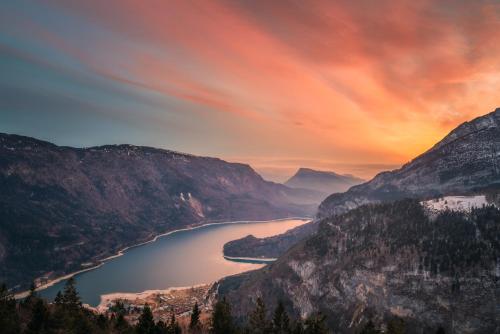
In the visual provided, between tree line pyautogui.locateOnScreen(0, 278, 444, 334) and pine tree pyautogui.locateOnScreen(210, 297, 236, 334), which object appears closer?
tree line pyautogui.locateOnScreen(0, 278, 444, 334)

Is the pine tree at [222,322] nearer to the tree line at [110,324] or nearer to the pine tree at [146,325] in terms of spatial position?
the tree line at [110,324]

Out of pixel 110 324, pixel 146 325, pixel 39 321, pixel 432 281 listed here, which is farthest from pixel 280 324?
pixel 432 281

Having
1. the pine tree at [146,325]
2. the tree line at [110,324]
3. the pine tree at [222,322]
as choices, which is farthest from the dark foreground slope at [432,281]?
the pine tree at [146,325]

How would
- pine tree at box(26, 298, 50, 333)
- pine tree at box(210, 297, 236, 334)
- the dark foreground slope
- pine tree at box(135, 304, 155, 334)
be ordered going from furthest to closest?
1. the dark foreground slope
2. pine tree at box(210, 297, 236, 334)
3. pine tree at box(135, 304, 155, 334)
4. pine tree at box(26, 298, 50, 333)

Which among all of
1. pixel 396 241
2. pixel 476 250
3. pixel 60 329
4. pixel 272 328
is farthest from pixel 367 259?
pixel 60 329

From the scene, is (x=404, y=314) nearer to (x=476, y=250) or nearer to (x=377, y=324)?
(x=377, y=324)

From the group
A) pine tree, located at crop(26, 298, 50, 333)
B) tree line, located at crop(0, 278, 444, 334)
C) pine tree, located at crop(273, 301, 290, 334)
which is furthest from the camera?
pine tree, located at crop(273, 301, 290, 334)

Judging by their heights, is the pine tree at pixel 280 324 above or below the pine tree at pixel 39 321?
below

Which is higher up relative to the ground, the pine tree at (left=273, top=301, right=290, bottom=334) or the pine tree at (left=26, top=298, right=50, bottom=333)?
the pine tree at (left=26, top=298, right=50, bottom=333)

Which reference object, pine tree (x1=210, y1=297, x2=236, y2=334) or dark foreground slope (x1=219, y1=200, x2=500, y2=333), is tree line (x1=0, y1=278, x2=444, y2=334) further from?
dark foreground slope (x1=219, y1=200, x2=500, y2=333)

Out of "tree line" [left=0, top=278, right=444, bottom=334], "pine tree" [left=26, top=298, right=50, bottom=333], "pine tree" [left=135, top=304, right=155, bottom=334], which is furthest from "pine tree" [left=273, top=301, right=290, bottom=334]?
"pine tree" [left=26, top=298, right=50, bottom=333]

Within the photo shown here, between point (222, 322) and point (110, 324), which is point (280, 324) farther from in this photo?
point (110, 324)
